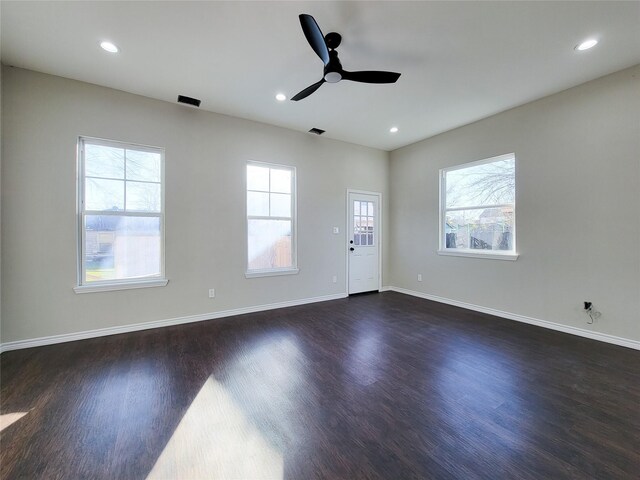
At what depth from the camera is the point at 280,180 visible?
446 centimetres

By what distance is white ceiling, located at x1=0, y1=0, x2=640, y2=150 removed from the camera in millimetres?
2086

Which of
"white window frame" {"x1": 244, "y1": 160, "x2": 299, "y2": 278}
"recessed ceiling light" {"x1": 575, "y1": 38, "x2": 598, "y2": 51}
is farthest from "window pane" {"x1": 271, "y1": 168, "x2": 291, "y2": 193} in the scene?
"recessed ceiling light" {"x1": 575, "y1": 38, "x2": 598, "y2": 51}

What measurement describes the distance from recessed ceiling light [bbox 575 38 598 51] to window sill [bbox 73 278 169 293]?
207 inches

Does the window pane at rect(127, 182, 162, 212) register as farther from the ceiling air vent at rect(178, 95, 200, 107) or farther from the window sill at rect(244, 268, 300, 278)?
the window sill at rect(244, 268, 300, 278)

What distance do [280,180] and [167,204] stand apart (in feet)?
5.78

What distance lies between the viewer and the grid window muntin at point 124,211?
3119mm

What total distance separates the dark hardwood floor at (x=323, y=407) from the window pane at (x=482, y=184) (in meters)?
2.03

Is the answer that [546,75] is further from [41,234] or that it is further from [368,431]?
[41,234]

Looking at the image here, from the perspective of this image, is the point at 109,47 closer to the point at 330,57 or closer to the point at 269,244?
the point at 330,57

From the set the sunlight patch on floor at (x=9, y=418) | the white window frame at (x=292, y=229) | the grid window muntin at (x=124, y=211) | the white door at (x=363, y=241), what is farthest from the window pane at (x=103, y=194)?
the white door at (x=363, y=241)

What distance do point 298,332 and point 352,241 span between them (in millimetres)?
2418

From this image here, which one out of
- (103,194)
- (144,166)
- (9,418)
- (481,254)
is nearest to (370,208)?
(481,254)

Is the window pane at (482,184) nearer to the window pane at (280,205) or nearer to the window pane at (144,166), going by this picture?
the window pane at (280,205)

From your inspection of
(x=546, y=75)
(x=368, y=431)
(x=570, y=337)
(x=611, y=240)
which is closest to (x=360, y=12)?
(x=546, y=75)
